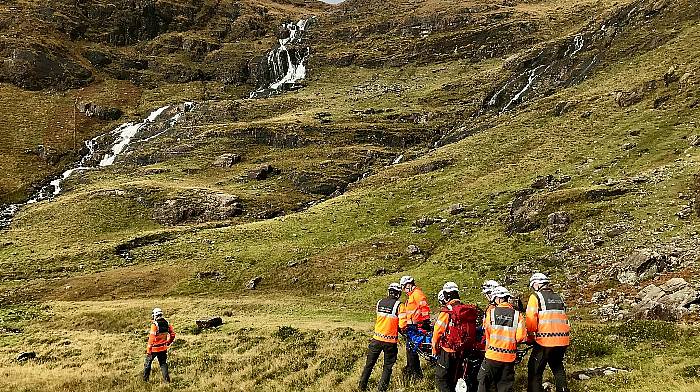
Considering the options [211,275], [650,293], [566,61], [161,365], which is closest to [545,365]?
[650,293]

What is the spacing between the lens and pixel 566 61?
10375cm

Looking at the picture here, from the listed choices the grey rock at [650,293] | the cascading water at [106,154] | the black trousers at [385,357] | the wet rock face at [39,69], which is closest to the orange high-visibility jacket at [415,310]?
the black trousers at [385,357]

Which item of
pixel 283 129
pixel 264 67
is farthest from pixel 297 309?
pixel 264 67

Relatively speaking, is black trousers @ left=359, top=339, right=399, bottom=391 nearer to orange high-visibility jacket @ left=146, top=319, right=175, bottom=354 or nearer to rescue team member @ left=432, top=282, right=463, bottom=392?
rescue team member @ left=432, top=282, right=463, bottom=392

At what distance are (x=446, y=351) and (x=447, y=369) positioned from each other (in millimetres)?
510

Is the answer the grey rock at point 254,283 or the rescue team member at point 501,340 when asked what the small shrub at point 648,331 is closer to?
the rescue team member at point 501,340

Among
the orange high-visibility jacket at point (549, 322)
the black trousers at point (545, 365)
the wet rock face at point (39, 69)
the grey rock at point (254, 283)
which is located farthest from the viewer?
the wet rock face at point (39, 69)

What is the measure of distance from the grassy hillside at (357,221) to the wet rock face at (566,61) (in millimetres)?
644

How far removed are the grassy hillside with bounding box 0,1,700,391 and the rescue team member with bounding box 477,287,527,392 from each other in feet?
9.52

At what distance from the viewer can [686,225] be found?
33.3 m

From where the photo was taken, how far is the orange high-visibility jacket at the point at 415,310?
16422mm

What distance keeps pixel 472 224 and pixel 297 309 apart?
803 inches

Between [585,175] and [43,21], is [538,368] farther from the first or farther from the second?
[43,21]

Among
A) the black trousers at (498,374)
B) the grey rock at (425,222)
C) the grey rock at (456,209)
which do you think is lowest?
the grey rock at (425,222)
